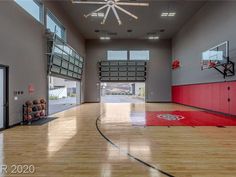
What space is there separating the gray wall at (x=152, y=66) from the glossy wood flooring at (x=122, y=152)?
12.1 m

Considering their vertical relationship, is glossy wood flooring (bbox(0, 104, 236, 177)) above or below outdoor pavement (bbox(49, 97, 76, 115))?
below

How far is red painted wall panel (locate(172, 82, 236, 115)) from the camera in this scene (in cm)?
848

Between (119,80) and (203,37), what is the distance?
27.7ft

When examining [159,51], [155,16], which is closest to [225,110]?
[155,16]

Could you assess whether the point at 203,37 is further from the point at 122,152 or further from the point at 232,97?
the point at 122,152

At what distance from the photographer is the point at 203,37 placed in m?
11.2

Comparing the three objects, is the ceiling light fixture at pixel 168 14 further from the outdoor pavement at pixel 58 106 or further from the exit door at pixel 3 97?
the exit door at pixel 3 97

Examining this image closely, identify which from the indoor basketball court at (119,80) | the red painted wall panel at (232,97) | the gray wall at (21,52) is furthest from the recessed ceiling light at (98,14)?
the red painted wall panel at (232,97)

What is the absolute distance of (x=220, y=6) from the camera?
9.19 m

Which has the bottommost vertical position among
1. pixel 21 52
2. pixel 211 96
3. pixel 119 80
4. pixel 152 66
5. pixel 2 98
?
pixel 211 96

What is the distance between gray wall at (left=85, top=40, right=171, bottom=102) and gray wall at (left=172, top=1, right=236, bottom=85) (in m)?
1.31

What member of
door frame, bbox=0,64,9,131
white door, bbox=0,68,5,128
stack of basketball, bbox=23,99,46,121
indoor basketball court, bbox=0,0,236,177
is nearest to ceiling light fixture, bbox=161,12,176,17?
indoor basketball court, bbox=0,0,236,177

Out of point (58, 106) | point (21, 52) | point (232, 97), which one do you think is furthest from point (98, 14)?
point (232, 97)

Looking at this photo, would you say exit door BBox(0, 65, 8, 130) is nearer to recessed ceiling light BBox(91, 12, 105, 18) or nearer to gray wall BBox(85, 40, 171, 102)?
recessed ceiling light BBox(91, 12, 105, 18)
